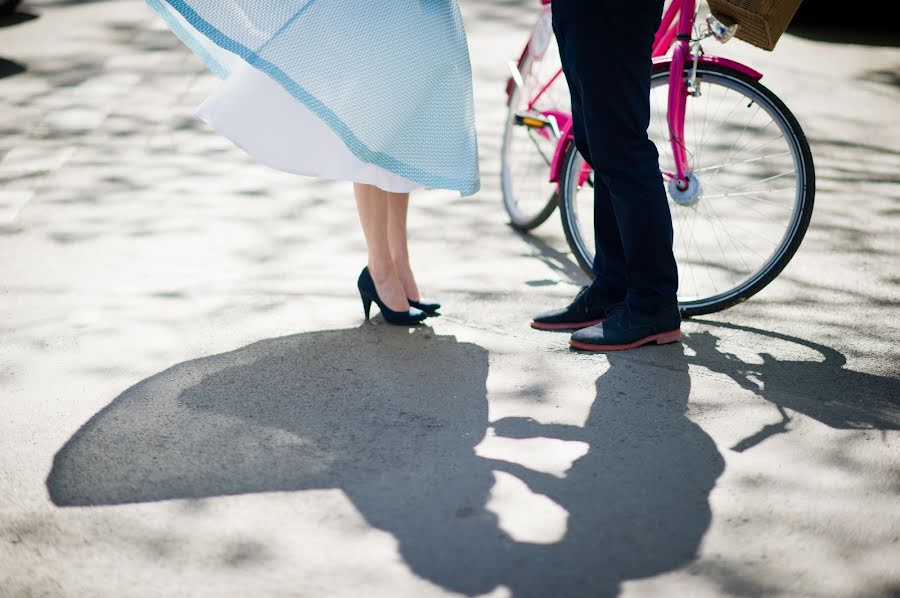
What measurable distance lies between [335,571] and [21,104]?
5.20m

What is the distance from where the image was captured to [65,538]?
2.69 meters

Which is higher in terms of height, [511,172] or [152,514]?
[511,172]

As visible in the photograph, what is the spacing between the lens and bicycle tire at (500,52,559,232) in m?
4.73

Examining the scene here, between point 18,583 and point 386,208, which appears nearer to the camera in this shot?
point 18,583

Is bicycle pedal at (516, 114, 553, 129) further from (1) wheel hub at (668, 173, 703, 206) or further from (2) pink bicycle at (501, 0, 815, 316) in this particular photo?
(1) wheel hub at (668, 173, 703, 206)

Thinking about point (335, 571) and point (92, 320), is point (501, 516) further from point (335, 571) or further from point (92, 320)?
point (92, 320)

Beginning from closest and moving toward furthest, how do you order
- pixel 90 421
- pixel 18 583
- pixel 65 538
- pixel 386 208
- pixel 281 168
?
pixel 18 583 < pixel 65 538 < pixel 90 421 < pixel 281 168 < pixel 386 208

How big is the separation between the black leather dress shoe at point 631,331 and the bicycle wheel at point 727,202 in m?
0.31

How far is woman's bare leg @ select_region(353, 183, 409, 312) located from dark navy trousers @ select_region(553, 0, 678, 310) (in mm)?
750

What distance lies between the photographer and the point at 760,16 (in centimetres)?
340

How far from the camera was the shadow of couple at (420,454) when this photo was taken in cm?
258

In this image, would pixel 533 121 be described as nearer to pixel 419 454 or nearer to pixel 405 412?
pixel 405 412

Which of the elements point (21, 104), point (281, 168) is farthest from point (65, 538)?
point (21, 104)

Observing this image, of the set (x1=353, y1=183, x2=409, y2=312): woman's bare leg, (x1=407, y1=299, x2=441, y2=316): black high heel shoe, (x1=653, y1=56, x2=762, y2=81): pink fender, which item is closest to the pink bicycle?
(x1=653, y1=56, x2=762, y2=81): pink fender
